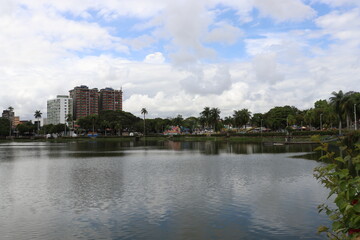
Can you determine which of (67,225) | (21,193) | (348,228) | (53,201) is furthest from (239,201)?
(21,193)

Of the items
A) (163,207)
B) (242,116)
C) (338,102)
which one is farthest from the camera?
(242,116)

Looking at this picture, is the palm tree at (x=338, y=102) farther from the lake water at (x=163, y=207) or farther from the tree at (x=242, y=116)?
the lake water at (x=163, y=207)

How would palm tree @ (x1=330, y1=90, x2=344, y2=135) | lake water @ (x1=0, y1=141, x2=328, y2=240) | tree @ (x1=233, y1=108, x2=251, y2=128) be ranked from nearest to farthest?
lake water @ (x1=0, y1=141, x2=328, y2=240) → palm tree @ (x1=330, y1=90, x2=344, y2=135) → tree @ (x1=233, y1=108, x2=251, y2=128)

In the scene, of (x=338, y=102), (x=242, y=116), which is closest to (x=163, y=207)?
(x=338, y=102)

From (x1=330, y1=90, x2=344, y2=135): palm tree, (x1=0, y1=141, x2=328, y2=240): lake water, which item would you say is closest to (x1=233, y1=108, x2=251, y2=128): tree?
(x1=330, y1=90, x2=344, y2=135): palm tree

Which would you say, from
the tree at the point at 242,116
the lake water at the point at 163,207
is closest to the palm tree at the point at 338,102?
the tree at the point at 242,116

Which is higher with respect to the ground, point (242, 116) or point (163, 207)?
point (242, 116)

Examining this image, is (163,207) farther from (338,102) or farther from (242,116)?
(242,116)

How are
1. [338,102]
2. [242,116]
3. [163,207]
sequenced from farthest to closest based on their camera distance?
[242,116], [338,102], [163,207]

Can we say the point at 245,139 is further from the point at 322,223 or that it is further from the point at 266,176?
the point at 322,223

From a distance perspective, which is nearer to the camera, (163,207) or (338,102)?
(163,207)

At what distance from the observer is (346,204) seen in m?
7.12

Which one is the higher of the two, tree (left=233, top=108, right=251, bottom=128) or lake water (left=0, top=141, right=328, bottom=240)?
tree (left=233, top=108, right=251, bottom=128)

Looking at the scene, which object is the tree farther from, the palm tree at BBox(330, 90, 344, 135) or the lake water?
the lake water
